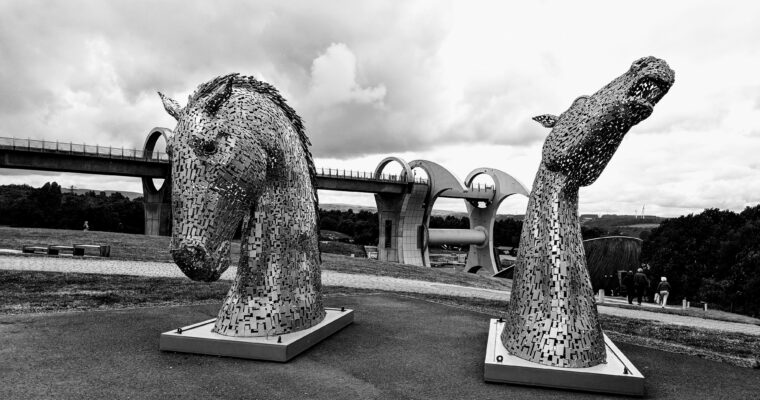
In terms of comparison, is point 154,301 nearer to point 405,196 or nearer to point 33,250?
point 33,250

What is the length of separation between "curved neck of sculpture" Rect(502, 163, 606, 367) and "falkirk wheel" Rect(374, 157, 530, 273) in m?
35.4

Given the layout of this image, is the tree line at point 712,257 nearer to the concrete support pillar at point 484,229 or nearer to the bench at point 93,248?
the concrete support pillar at point 484,229

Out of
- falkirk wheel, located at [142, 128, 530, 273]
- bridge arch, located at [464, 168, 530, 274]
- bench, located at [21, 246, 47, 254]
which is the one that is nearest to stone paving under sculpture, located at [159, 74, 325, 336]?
bench, located at [21, 246, 47, 254]

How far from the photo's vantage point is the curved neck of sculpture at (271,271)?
5.73 meters

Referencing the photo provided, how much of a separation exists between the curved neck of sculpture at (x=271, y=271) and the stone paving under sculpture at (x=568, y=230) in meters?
2.67

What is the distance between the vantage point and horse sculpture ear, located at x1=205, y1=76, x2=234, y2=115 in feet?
16.4

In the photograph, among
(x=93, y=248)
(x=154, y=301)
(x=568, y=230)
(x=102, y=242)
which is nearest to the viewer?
(x=568, y=230)

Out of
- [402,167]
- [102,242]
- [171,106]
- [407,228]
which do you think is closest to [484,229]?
[407,228]

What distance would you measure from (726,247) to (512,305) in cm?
3110

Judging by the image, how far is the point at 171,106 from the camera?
5.50 m

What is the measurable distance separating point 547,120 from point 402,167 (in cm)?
3561

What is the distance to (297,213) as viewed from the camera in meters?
6.05

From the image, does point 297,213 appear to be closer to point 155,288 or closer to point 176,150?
point 176,150

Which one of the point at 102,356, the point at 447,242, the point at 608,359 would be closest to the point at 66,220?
the point at 447,242
